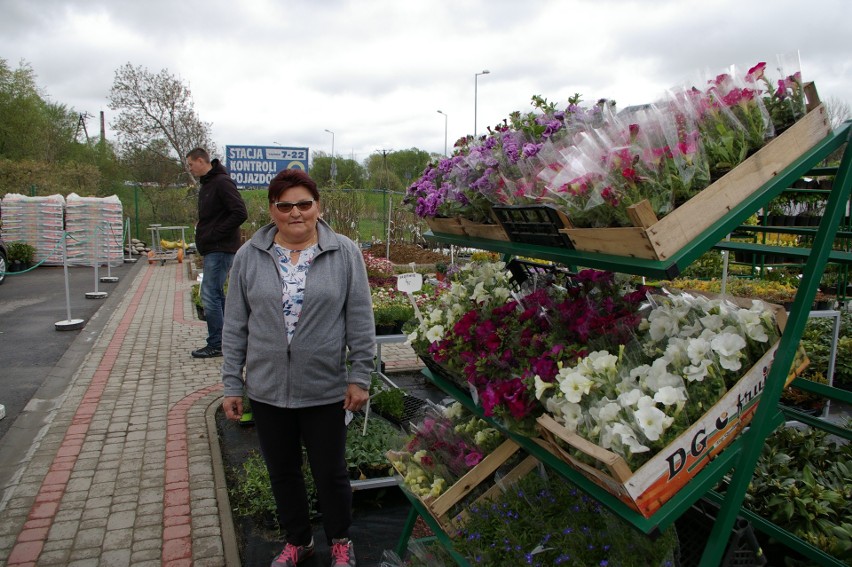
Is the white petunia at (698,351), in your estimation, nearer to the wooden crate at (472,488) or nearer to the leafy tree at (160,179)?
the wooden crate at (472,488)

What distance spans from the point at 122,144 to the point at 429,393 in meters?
21.2

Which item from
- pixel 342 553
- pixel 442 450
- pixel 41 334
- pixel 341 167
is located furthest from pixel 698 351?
pixel 341 167

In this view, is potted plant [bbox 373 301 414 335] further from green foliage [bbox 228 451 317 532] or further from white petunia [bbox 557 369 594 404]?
white petunia [bbox 557 369 594 404]

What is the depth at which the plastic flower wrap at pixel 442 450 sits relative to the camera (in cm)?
247

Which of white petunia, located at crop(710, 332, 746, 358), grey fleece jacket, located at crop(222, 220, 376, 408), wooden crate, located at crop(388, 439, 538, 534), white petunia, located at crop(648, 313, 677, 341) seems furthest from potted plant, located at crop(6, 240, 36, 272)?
white petunia, located at crop(710, 332, 746, 358)

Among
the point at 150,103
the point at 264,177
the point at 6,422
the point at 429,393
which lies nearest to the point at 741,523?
the point at 429,393

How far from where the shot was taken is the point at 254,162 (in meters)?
10.1

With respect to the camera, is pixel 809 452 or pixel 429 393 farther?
pixel 429 393

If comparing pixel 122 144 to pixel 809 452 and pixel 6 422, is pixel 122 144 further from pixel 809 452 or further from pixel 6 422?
pixel 809 452

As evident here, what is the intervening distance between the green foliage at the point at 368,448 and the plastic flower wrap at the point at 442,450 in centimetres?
59

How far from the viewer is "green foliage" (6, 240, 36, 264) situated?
14.5 m

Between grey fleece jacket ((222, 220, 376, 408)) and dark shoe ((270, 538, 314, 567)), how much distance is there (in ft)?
2.69

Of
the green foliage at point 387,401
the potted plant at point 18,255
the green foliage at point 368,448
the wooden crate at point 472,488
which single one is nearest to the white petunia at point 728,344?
the wooden crate at point 472,488

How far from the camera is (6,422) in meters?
4.93
